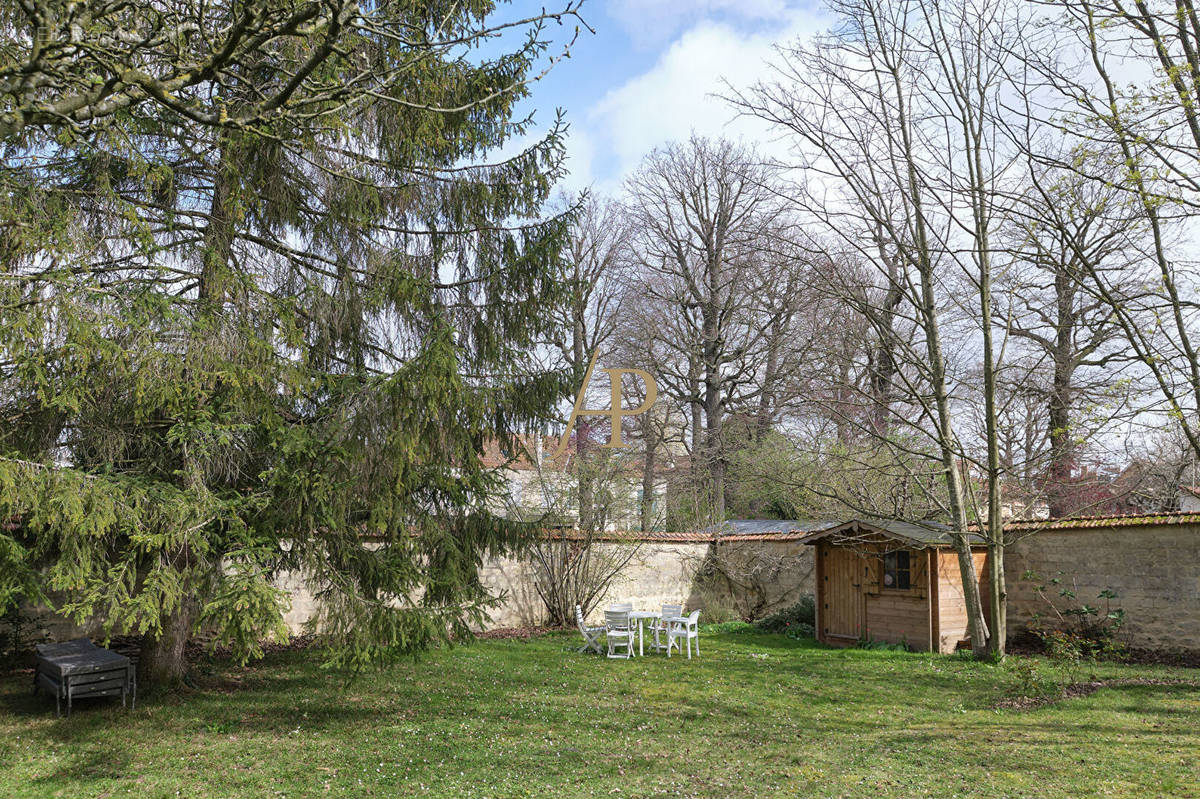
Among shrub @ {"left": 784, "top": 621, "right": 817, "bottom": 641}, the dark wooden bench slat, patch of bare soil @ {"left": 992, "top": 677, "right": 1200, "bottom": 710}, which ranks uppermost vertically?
the dark wooden bench slat

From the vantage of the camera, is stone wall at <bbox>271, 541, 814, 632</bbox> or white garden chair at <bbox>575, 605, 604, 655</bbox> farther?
stone wall at <bbox>271, 541, 814, 632</bbox>

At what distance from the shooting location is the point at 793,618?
14805mm

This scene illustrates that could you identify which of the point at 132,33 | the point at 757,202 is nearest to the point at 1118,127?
the point at 132,33

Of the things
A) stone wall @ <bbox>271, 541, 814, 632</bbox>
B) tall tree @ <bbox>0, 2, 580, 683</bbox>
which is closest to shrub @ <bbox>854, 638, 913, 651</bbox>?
stone wall @ <bbox>271, 541, 814, 632</bbox>

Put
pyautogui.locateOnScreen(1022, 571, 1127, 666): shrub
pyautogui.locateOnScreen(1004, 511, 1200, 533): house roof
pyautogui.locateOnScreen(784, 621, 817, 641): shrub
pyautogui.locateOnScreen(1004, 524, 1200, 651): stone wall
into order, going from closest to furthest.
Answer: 1. pyautogui.locateOnScreen(1004, 524, 1200, 651): stone wall
2. pyautogui.locateOnScreen(1004, 511, 1200, 533): house roof
3. pyautogui.locateOnScreen(1022, 571, 1127, 666): shrub
4. pyautogui.locateOnScreen(784, 621, 817, 641): shrub

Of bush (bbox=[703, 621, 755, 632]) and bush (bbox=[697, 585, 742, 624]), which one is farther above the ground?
bush (bbox=[697, 585, 742, 624])

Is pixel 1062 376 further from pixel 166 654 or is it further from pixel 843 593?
pixel 166 654

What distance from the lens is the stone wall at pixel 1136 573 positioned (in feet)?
35.7

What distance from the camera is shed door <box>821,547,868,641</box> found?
13.1 meters

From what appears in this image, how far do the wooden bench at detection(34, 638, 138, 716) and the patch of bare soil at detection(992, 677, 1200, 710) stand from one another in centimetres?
887

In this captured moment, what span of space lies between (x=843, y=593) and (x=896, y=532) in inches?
75.4

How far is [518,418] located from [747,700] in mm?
4048

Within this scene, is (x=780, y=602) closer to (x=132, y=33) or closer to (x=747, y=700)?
(x=747, y=700)

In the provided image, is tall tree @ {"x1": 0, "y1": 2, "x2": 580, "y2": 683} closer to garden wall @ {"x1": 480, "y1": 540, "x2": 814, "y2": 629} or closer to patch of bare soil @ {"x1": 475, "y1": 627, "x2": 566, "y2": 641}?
patch of bare soil @ {"x1": 475, "y1": 627, "x2": 566, "y2": 641}
